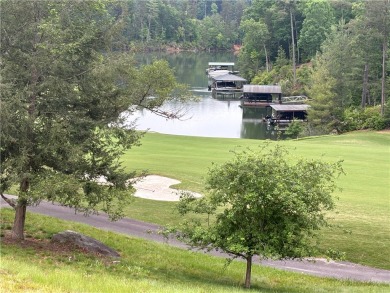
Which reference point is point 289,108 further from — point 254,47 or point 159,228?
point 159,228

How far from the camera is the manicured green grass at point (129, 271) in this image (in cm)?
1116

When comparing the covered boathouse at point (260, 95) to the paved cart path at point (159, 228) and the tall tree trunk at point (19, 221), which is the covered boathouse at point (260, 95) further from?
the tall tree trunk at point (19, 221)

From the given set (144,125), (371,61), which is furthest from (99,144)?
(371,61)

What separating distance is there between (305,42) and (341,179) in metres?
79.6

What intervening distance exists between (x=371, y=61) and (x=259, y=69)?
149 ft

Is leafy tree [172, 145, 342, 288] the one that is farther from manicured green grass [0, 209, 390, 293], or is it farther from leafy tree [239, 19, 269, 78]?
leafy tree [239, 19, 269, 78]

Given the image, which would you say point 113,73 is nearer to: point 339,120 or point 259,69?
point 339,120

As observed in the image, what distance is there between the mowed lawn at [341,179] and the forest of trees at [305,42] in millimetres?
7587

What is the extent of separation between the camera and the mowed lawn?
68.6 ft

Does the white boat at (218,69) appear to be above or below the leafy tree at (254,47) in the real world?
below

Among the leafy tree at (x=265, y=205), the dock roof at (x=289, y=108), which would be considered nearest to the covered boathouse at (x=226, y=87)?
the dock roof at (x=289, y=108)

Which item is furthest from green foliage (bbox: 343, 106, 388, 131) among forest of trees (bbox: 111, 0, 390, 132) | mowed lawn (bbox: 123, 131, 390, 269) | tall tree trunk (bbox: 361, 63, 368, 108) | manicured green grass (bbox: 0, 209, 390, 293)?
manicured green grass (bbox: 0, 209, 390, 293)

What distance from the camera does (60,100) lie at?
16.1 meters

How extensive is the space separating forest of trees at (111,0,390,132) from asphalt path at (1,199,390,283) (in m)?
7.36
